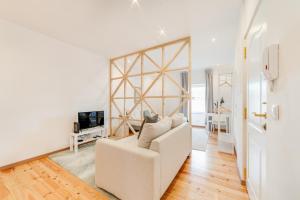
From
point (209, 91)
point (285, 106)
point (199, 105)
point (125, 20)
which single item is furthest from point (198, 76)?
point (285, 106)

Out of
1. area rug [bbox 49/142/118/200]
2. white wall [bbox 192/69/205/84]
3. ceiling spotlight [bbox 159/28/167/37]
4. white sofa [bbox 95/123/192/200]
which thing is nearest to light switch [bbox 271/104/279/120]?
white sofa [bbox 95/123/192/200]

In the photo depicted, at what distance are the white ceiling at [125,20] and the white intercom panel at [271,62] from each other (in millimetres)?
1613

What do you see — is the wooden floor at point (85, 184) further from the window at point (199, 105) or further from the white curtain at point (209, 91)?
the window at point (199, 105)

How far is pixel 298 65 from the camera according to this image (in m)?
0.63

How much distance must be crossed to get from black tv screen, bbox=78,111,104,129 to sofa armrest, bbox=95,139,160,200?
1878 millimetres

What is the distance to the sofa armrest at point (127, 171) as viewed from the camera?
1351mm

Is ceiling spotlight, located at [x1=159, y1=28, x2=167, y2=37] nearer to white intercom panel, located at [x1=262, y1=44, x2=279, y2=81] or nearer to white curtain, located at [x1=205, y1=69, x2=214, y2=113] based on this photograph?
white intercom panel, located at [x1=262, y1=44, x2=279, y2=81]

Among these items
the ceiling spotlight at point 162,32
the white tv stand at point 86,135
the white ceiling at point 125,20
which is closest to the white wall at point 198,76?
the white ceiling at point 125,20

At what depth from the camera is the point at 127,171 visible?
149 cm

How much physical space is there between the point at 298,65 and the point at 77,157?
11.4ft

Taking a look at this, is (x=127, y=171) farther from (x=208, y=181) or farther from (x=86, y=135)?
(x=86, y=135)

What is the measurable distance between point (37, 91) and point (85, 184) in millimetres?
2264

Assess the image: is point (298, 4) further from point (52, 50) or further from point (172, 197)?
point (52, 50)

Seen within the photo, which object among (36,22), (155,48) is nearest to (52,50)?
(36,22)
